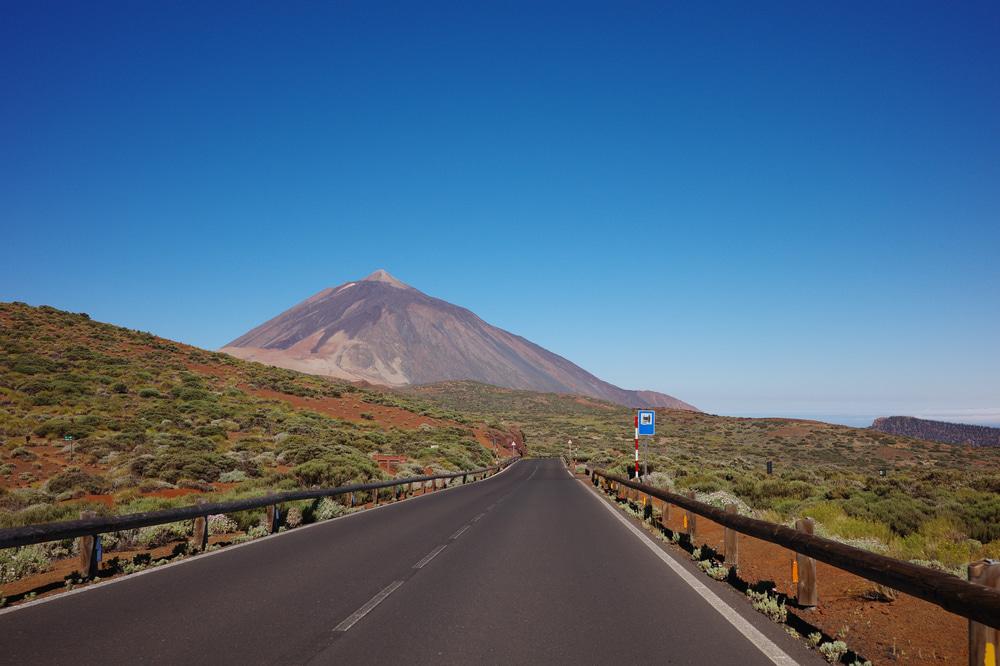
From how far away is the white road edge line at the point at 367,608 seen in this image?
21.3 feet

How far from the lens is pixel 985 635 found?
4.27m

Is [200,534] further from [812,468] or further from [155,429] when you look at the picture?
[812,468]

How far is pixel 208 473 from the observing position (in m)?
25.0

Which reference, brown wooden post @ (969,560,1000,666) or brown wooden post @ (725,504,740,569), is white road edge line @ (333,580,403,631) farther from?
brown wooden post @ (969,560,1000,666)

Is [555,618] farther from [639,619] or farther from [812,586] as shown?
[812,586]

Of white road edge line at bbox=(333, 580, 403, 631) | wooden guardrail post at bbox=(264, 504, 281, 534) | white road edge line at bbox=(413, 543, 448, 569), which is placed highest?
white road edge line at bbox=(333, 580, 403, 631)

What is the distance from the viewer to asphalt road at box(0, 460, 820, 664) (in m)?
5.62

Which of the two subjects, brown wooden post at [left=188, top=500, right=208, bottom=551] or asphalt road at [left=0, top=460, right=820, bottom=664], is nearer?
asphalt road at [left=0, top=460, right=820, bottom=664]

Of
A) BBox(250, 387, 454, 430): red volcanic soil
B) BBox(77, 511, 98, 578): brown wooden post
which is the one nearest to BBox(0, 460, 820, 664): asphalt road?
BBox(77, 511, 98, 578): brown wooden post

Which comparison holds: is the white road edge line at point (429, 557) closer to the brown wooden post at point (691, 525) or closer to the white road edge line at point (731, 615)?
the white road edge line at point (731, 615)

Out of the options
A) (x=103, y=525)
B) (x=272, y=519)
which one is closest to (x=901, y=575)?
(x=103, y=525)

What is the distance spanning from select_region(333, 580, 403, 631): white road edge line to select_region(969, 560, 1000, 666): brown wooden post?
5.01 meters

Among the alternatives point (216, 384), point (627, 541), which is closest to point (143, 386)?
point (216, 384)

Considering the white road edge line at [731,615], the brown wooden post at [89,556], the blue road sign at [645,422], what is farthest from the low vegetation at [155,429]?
the blue road sign at [645,422]
